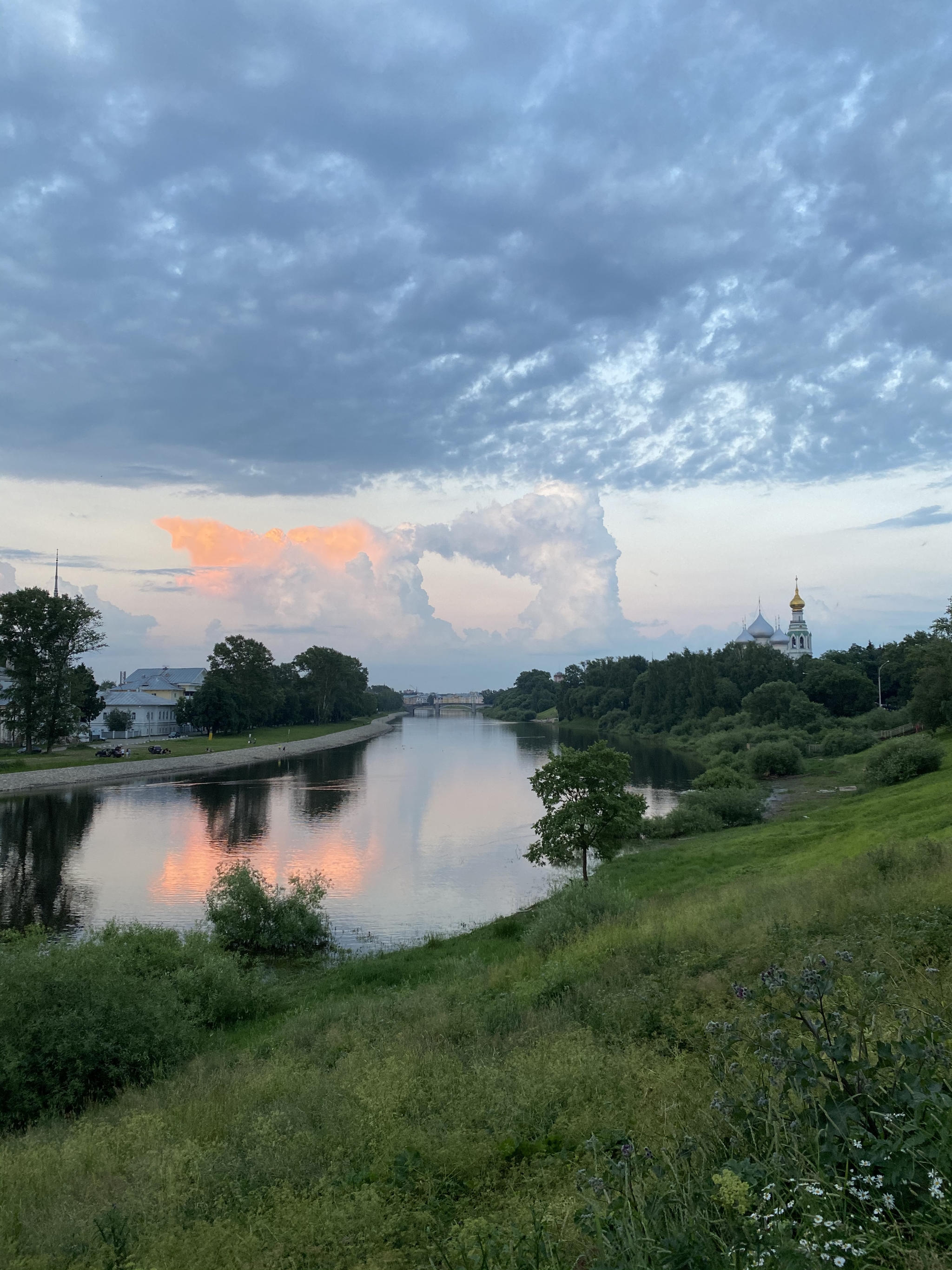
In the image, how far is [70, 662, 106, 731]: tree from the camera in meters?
72.4

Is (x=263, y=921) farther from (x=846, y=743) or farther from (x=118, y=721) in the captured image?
(x=118, y=721)

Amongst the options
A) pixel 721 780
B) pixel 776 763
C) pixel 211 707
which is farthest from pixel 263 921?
pixel 211 707

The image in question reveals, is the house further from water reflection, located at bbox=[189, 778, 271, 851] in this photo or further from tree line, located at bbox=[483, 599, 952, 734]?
tree line, located at bbox=[483, 599, 952, 734]

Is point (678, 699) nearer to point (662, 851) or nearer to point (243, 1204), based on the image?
point (662, 851)

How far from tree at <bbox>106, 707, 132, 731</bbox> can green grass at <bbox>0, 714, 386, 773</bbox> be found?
2.39m

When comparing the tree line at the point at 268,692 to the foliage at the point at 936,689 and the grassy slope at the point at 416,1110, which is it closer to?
the foliage at the point at 936,689

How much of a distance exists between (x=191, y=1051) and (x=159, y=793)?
49071 mm

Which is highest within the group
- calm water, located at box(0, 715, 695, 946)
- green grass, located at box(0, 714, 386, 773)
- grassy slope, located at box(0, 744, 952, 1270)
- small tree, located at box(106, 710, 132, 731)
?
small tree, located at box(106, 710, 132, 731)

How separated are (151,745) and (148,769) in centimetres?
1884

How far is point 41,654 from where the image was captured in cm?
6975

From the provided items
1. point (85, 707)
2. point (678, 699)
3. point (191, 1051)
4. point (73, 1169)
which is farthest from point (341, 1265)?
point (678, 699)

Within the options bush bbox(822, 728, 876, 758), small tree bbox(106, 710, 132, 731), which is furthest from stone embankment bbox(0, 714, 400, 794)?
bush bbox(822, 728, 876, 758)

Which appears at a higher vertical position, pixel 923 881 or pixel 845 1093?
pixel 845 1093

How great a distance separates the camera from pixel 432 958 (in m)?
20.9
